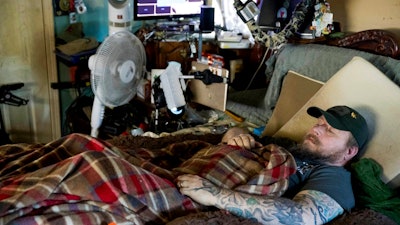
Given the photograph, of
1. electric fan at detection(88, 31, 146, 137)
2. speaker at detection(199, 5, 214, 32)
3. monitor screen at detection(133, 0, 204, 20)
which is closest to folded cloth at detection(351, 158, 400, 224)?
electric fan at detection(88, 31, 146, 137)

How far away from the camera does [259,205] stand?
1.26 metres

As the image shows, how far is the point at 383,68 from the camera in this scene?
185 cm

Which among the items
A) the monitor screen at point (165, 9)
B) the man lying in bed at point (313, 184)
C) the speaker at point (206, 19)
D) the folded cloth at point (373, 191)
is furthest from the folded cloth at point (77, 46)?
the folded cloth at point (373, 191)

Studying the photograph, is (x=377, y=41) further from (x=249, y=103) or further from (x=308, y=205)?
(x=308, y=205)

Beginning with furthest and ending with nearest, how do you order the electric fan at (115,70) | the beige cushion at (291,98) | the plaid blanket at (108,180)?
1. the beige cushion at (291,98)
2. the electric fan at (115,70)
3. the plaid blanket at (108,180)

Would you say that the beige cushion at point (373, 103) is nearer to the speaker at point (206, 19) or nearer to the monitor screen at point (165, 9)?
the speaker at point (206, 19)

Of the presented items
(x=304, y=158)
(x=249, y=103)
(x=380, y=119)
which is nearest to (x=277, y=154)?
(x=304, y=158)

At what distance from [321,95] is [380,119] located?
0.30 m

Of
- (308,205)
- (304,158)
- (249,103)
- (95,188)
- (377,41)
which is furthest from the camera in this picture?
(249,103)

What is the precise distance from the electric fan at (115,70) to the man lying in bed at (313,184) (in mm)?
726

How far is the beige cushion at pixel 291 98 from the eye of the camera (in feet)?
6.85

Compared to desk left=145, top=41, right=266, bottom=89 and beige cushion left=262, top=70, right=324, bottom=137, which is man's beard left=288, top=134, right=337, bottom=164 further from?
desk left=145, top=41, right=266, bottom=89

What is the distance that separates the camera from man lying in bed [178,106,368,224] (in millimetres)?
1258

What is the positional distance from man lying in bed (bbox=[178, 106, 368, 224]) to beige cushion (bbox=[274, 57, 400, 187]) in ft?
0.31
